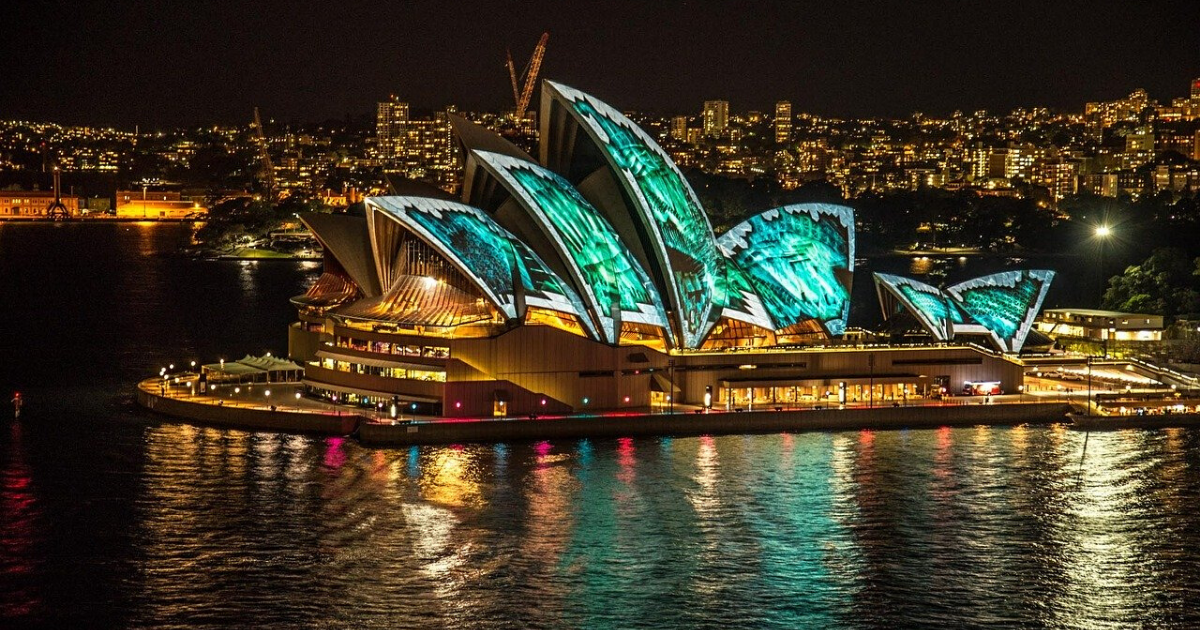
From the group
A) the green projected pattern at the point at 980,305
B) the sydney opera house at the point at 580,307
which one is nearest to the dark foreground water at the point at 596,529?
the sydney opera house at the point at 580,307

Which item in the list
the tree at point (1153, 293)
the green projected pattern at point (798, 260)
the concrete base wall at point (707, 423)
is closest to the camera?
the concrete base wall at point (707, 423)

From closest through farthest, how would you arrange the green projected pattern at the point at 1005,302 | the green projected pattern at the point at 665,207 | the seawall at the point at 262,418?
the seawall at the point at 262,418, the green projected pattern at the point at 665,207, the green projected pattern at the point at 1005,302

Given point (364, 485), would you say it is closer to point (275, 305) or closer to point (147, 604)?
point (147, 604)

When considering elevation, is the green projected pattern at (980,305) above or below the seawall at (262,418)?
above

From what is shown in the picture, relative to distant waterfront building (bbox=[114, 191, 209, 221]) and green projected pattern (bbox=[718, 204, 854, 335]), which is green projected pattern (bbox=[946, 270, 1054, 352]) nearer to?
green projected pattern (bbox=[718, 204, 854, 335])

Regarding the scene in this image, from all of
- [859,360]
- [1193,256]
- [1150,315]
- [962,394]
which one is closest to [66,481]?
[859,360]

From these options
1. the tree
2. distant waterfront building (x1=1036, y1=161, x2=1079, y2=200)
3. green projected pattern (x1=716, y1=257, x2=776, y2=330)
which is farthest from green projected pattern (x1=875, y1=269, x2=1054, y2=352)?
distant waterfront building (x1=1036, y1=161, x2=1079, y2=200)

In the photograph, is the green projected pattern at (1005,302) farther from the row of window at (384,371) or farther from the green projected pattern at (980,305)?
the row of window at (384,371)
